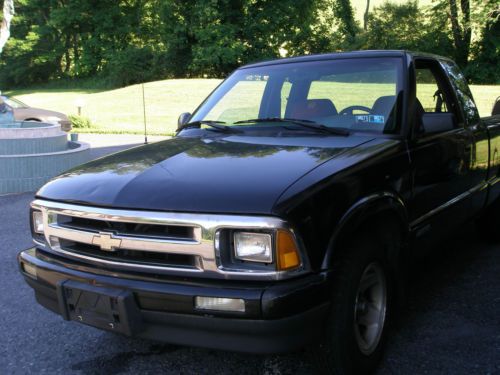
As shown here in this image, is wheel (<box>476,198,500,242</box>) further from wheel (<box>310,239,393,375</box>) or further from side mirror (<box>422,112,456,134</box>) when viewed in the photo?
wheel (<box>310,239,393,375</box>)

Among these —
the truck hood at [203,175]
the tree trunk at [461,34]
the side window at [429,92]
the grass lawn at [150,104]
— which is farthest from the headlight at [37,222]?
the tree trunk at [461,34]

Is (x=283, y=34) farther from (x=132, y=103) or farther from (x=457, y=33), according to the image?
(x=132, y=103)

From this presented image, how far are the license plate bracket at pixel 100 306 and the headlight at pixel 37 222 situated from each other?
47 cm

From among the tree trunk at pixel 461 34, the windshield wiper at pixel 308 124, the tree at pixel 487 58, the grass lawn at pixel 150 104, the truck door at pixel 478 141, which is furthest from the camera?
the tree trunk at pixel 461 34

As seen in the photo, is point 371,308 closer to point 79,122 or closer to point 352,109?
point 352,109

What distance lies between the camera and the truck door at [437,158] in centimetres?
318

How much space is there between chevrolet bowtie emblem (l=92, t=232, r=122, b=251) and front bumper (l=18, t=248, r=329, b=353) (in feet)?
0.41

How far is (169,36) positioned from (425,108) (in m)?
39.2

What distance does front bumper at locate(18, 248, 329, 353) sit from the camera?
208cm

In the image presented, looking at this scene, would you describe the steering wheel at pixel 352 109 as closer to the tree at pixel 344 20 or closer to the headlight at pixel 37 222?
the headlight at pixel 37 222

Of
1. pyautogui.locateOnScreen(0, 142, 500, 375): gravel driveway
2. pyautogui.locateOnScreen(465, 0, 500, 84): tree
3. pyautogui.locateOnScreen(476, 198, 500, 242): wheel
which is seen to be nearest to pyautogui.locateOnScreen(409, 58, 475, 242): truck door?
pyautogui.locateOnScreen(0, 142, 500, 375): gravel driveway

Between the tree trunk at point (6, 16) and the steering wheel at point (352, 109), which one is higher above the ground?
the tree trunk at point (6, 16)

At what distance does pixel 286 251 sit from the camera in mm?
2141

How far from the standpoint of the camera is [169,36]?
132 ft
